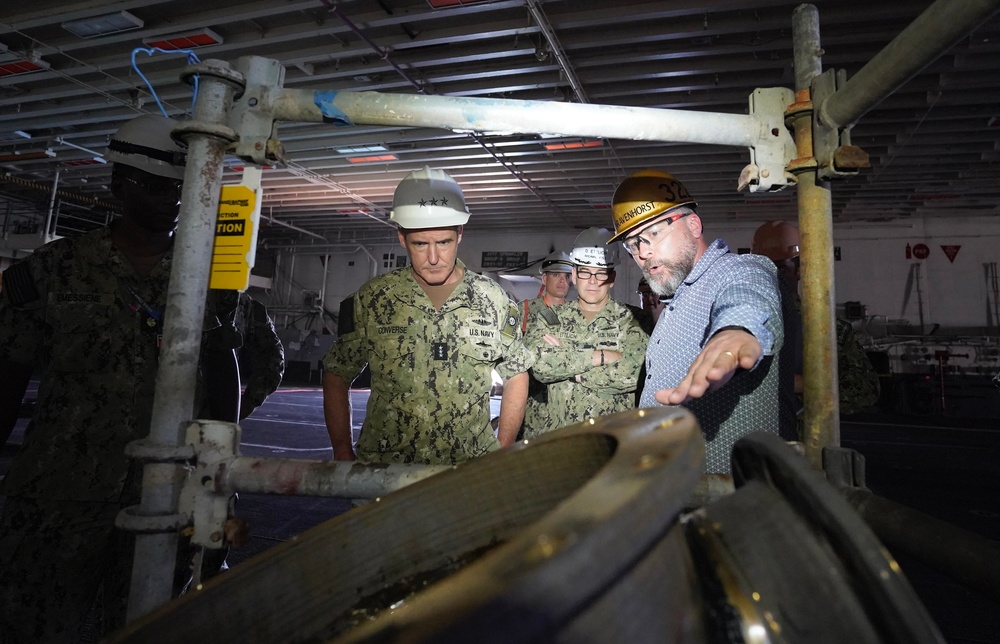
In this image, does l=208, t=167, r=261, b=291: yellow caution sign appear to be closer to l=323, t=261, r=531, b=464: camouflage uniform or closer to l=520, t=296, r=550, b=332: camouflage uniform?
l=323, t=261, r=531, b=464: camouflage uniform

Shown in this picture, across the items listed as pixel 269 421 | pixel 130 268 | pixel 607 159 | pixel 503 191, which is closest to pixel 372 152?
pixel 503 191

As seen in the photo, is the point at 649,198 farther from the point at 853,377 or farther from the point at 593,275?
the point at 853,377

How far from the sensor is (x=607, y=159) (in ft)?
27.5

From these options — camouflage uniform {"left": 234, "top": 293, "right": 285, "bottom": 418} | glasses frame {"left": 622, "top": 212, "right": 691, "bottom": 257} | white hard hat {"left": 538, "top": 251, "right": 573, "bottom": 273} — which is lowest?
camouflage uniform {"left": 234, "top": 293, "right": 285, "bottom": 418}

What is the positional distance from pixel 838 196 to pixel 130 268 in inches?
462

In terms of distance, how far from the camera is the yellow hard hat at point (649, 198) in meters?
1.94

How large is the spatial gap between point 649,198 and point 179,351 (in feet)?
5.38

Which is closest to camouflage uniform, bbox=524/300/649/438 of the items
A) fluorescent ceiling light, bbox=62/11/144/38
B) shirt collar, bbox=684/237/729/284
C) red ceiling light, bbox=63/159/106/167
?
shirt collar, bbox=684/237/729/284

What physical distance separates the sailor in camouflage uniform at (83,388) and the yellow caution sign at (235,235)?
661mm

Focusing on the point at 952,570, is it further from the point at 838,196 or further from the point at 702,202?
the point at 838,196

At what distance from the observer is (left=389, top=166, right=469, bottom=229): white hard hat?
81.0 inches

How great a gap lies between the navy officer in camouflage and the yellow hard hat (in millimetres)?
673

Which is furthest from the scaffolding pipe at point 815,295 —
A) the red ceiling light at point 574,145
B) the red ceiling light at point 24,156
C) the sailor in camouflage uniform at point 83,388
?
the red ceiling light at point 24,156

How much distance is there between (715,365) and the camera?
0.96 metres
